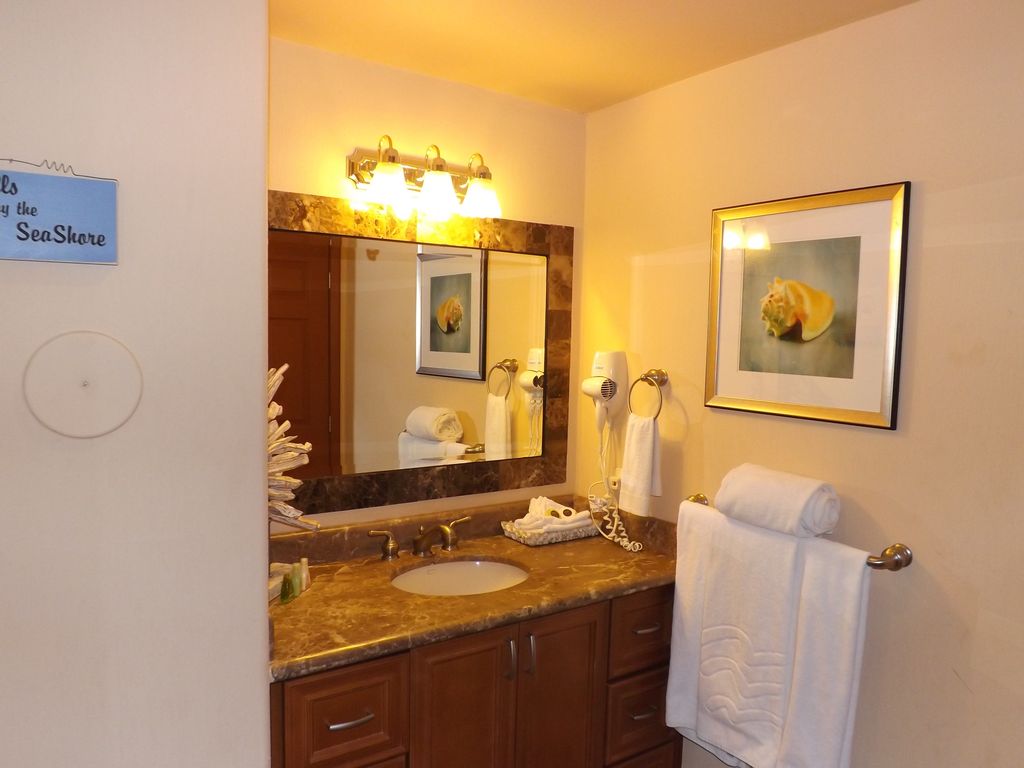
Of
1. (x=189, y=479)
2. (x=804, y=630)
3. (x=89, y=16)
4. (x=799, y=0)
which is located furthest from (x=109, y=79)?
(x=804, y=630)

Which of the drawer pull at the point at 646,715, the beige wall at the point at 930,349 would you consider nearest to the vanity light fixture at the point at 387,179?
the beige wall at the point at 930,349

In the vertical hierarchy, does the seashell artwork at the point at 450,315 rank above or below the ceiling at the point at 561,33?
below

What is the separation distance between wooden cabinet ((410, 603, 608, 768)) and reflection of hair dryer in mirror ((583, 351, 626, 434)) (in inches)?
27.8

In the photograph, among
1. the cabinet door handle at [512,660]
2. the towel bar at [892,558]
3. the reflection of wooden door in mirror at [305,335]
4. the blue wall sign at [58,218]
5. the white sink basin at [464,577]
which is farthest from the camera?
the white sink basin at [464,577]

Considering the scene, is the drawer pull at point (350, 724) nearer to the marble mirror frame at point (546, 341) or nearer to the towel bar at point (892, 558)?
the marble mirror frame at point (546, 341)

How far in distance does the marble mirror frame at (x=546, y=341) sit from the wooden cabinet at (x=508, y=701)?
0.63m

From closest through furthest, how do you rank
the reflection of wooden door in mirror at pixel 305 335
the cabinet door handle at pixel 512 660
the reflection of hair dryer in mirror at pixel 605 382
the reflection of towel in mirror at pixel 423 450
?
the cabinet door handle at pixel 512 660
the reflection of wooden door in mirror at pixel 305 335
the reflection of towel in mirror at pixel 423 450
the reflection of hair dryer in mirror at pixel 605 382

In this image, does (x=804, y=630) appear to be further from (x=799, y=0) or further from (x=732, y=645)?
(x=799, y=0)

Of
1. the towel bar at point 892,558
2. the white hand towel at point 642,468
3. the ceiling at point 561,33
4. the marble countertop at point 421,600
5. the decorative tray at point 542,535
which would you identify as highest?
the ceiling at point 561,33

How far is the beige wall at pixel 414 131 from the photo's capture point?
2.03 metres

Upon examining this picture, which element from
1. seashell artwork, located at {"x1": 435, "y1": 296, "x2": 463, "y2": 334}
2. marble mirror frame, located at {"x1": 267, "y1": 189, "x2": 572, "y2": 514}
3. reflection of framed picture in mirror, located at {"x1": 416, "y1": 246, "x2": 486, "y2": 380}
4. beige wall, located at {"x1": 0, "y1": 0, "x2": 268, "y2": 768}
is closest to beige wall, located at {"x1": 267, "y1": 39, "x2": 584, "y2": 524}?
marble mirror frame, located at {"x1": 267, "y1": 189, "x2": 572, "y2": 514}

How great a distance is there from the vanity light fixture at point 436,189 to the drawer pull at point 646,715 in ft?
5.23

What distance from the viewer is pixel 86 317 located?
4.01 feet

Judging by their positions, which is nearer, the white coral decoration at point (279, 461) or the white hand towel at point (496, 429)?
the white coral decoration at point (279, 461)
